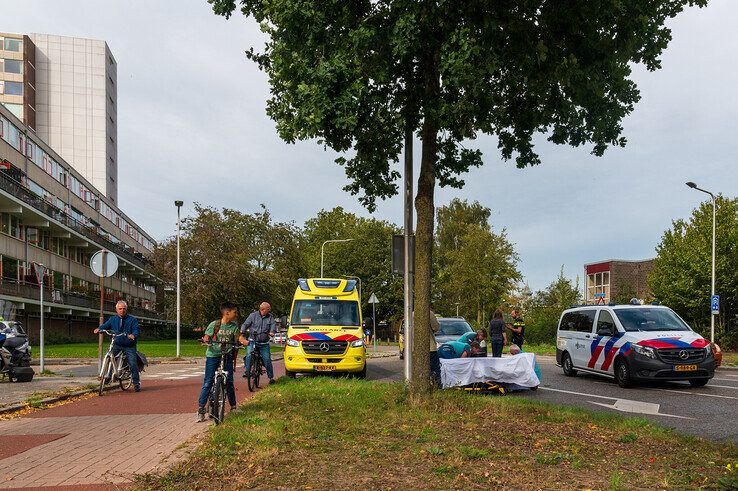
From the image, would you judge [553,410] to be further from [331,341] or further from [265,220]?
[265,220]

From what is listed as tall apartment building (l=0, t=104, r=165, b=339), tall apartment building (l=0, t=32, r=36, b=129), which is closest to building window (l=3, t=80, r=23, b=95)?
tall apartment building (l=0, t=32, r=36, b=129)

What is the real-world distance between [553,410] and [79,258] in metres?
56.1

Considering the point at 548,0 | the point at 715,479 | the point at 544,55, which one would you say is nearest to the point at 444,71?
the point at 544,55

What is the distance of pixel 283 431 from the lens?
7.64m

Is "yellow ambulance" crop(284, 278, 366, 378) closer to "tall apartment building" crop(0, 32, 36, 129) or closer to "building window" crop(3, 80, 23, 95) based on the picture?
"tall apartment building" crop(0, 32, 36, 129)

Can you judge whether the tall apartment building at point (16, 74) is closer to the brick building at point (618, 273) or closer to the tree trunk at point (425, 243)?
the brick building at point (618, 273)

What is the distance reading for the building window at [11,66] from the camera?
63469mm

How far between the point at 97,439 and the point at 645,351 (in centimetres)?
1071

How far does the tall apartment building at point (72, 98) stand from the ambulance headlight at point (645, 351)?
221 ft

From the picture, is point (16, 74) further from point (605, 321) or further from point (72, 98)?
point (605, 321)

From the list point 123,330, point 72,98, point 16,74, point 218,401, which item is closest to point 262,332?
point 123,330

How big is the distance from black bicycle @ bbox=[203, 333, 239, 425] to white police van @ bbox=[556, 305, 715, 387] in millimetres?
8786

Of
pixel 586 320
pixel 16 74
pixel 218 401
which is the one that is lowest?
pixel 218 401

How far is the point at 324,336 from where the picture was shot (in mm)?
15781
